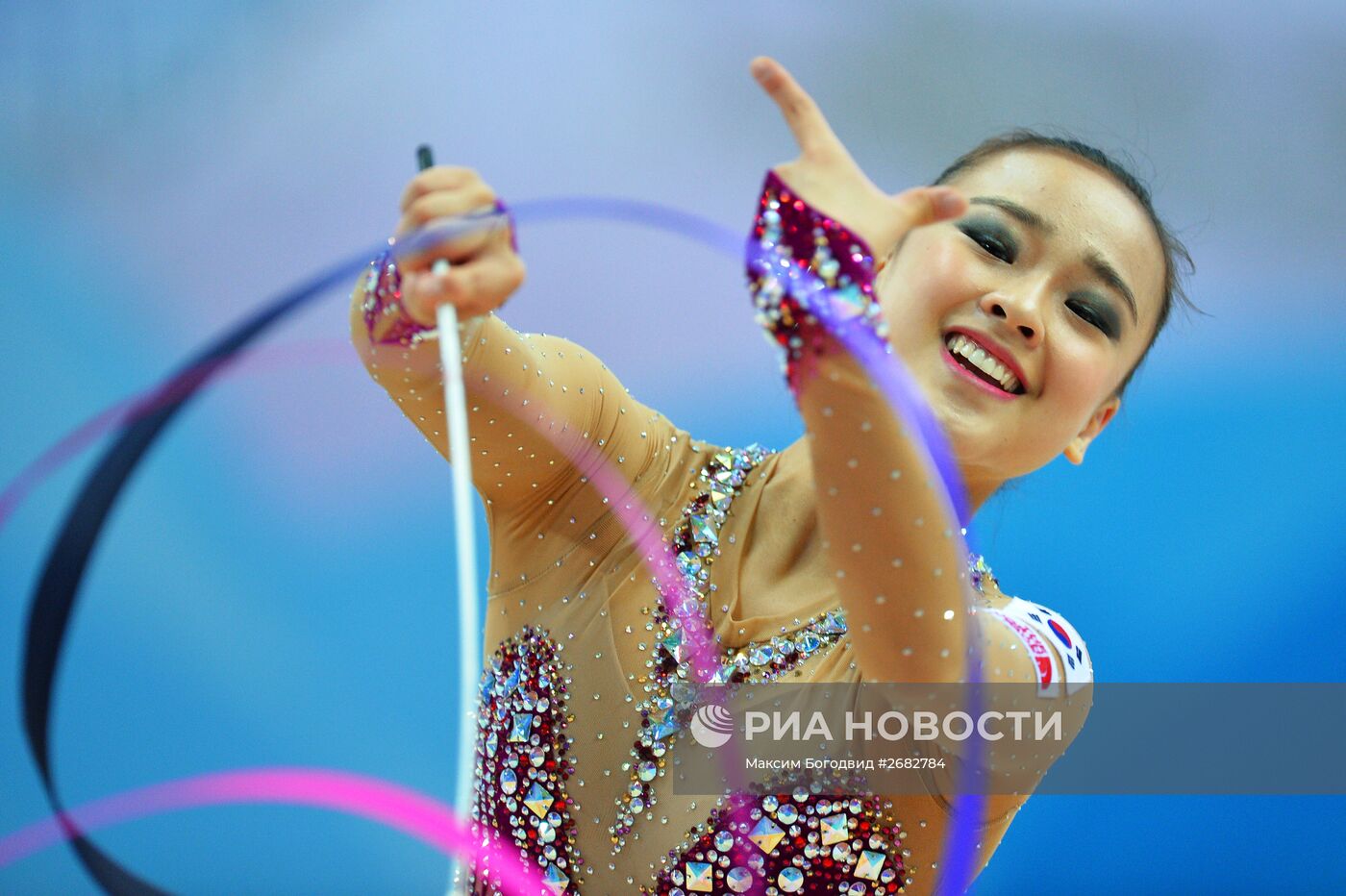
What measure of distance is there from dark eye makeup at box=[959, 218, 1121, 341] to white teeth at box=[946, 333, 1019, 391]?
3.3 inches

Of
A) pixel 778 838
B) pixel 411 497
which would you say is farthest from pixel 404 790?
pixel 778 838

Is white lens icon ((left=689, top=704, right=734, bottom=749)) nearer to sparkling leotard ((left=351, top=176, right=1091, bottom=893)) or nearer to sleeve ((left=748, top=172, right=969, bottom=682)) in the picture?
sparkling leotard ((left=351, top=176, right=1091, bottom=893))

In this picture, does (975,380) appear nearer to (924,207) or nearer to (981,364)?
(981,364)

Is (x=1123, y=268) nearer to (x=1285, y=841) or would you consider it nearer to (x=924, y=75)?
(x=924, y=75)

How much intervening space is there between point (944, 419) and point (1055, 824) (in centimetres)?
134

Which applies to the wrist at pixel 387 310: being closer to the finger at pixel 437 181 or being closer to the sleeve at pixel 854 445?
the finger at pixel 437 181

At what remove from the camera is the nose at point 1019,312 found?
1009 mm

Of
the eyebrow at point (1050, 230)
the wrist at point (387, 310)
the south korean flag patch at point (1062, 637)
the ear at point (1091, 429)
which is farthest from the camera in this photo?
the ear at point (1091, 429)

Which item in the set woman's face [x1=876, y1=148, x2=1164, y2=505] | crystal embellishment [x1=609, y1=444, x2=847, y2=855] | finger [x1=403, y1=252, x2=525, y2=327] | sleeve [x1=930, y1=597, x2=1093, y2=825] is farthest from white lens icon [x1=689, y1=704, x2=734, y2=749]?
finger [x1=403, y1=252, x2=525, y2=327]

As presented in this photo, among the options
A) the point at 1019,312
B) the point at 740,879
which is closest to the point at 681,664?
the point at 740,879

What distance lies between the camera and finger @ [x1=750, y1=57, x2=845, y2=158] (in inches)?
28.5

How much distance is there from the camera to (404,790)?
2.03 meters

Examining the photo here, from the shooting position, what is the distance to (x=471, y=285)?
2.36ft

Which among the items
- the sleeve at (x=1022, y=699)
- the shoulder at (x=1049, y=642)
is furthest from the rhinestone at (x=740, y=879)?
the shoulder at (x=1049, y=642)
